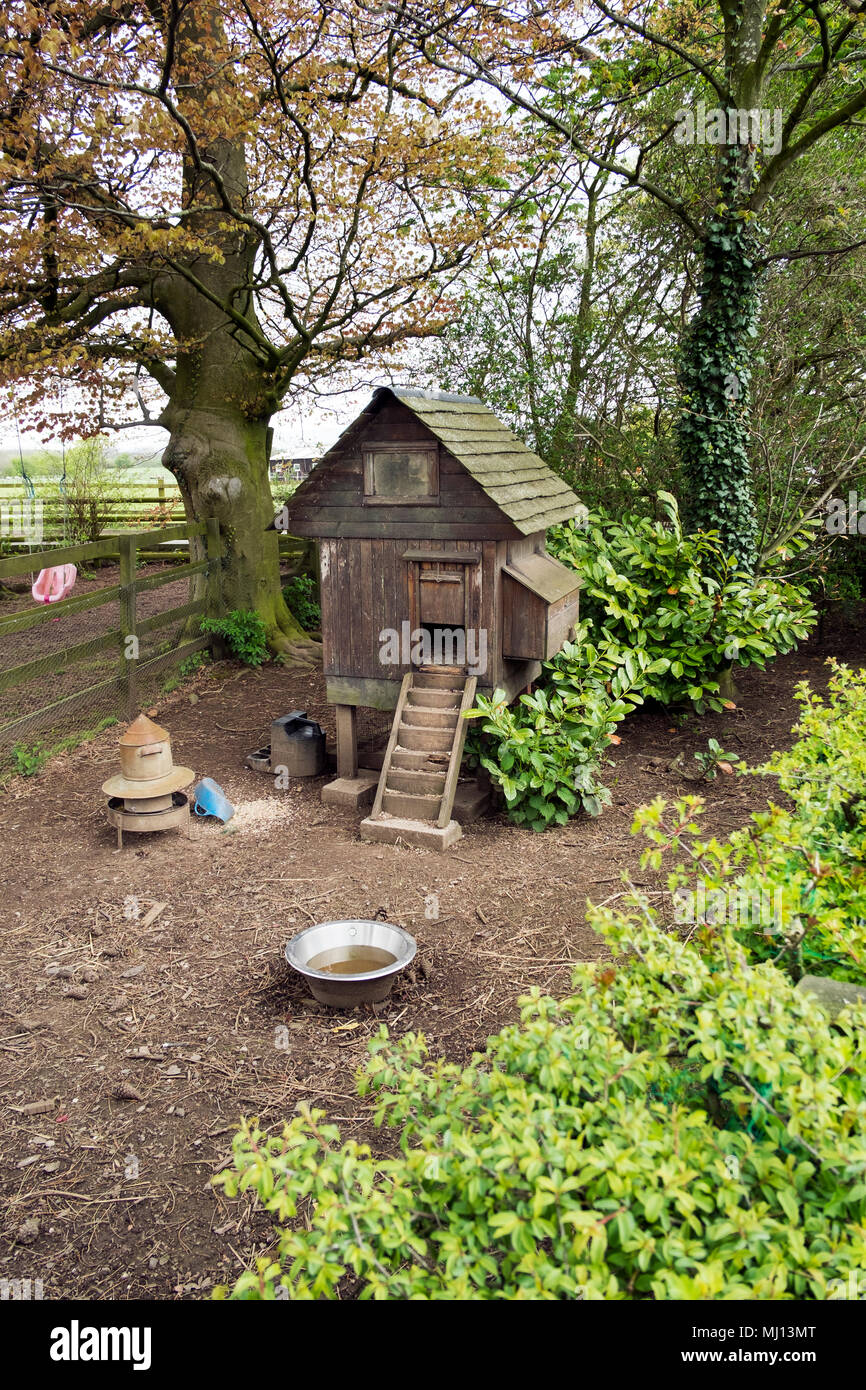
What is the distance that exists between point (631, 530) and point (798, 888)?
20.3 ft

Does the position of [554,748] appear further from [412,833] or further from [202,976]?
[202,976]

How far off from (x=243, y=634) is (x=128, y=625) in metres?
2.08

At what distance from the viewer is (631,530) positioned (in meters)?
8.59

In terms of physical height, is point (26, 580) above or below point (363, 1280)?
above

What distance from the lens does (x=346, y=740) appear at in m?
7.59

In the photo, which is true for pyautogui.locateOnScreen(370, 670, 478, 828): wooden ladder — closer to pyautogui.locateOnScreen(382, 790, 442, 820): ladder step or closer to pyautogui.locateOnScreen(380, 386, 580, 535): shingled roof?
pyautogui.locateOnScreen(382, 790, 442, 820): ladder step

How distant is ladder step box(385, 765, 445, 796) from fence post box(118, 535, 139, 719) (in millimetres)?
3689

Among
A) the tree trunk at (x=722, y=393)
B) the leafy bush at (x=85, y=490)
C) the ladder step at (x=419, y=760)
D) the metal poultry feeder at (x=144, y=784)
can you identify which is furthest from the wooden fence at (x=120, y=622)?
the leafy bush at (x=85, y=490)

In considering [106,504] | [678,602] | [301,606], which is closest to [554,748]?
[678,602]

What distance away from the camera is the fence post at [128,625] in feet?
29.7

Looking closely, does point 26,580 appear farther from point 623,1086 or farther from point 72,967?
point 623,1086

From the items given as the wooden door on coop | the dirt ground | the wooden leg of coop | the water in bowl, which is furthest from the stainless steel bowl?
the wooden leg of coop

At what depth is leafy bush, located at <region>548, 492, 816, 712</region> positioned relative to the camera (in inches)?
308
